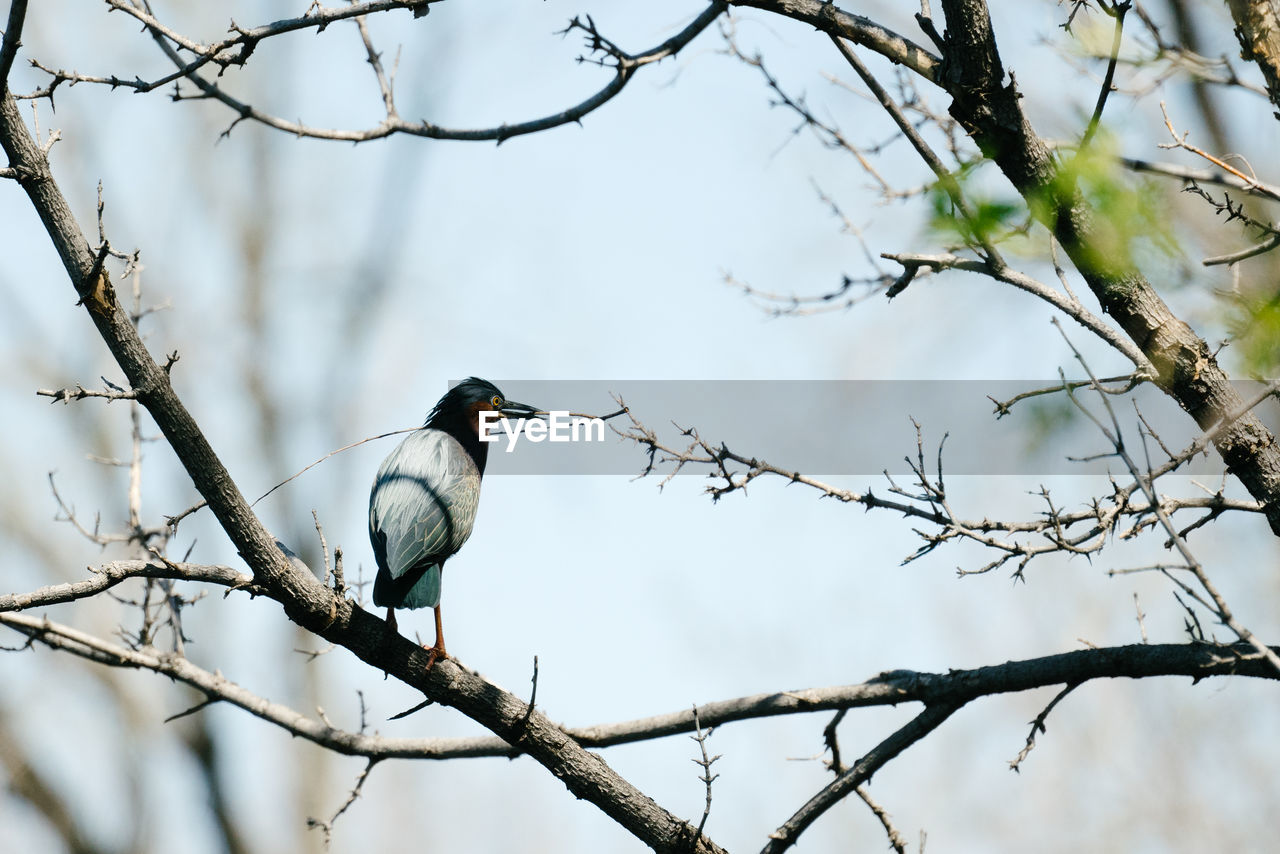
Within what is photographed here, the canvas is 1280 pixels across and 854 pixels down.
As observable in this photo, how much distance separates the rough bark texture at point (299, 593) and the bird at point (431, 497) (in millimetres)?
122

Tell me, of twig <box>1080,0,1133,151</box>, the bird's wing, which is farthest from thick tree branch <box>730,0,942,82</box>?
the bird's wing

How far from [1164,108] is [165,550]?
13.6 feet

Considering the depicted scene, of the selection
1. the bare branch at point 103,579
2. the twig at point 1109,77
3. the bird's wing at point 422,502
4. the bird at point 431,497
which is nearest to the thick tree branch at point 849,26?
the twig at point 1109,77

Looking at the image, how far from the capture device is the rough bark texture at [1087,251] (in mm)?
3199

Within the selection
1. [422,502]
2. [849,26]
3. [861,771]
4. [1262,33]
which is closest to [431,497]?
[422,502]

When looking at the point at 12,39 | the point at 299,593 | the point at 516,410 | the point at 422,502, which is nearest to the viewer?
the point at 12,39

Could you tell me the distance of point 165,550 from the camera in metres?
4.25

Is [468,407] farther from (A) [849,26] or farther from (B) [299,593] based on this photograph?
(A) [849,26]

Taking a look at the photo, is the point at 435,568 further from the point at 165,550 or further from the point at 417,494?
the point at 165,550

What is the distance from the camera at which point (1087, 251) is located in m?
3.18

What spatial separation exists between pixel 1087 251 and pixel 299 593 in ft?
8.76

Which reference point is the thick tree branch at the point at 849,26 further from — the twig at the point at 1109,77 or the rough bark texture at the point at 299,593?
the rough bark texture at the point at 299,593

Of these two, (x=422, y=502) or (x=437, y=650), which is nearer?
(x=437, y=650)

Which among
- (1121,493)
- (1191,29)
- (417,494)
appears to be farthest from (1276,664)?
(1191,29)
